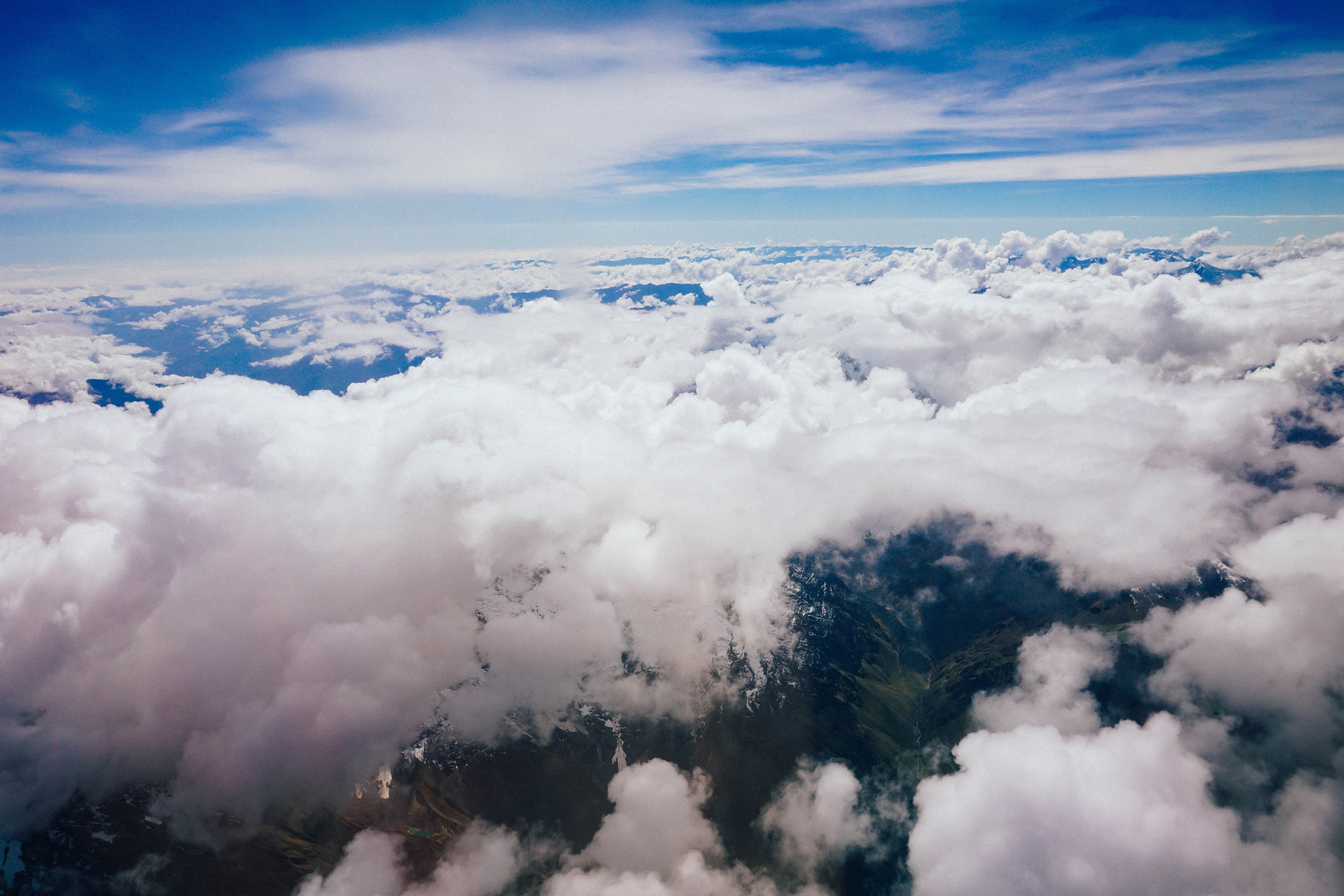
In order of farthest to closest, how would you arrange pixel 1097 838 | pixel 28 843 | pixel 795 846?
pixel 795 846
pixel 28 843
pixel 1097 838

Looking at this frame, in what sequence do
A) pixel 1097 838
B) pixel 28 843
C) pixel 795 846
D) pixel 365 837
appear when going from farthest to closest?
pixel 795 846, pixel 365 837, pixel 28 843, pixel 1097 838

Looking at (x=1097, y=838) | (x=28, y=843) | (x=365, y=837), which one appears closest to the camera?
(x=1097, y=838)

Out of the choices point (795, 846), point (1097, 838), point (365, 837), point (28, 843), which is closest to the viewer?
point (1097, 838)

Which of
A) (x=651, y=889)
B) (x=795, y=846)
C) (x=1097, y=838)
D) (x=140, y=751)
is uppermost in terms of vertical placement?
(x=140, y=751)

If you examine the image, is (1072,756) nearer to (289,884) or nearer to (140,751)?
(289,884)

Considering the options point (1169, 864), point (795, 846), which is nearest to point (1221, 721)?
point (1169, 864)

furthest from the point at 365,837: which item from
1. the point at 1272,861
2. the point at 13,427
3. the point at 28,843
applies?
the point at 1272,861

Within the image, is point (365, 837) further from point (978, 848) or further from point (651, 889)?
point (978, 848)

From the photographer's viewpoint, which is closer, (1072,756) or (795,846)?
(1072,756)

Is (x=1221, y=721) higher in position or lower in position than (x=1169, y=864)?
lower

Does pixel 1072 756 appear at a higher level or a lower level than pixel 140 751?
→ lower
